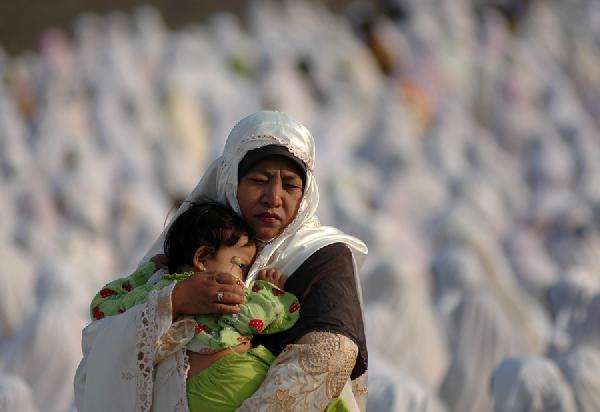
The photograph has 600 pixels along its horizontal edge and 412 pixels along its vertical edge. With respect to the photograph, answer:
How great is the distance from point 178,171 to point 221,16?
8087mm

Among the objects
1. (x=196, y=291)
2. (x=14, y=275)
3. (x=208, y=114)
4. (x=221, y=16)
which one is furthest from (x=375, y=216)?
(x=221, y=16)

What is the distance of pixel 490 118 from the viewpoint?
1636 centimetres

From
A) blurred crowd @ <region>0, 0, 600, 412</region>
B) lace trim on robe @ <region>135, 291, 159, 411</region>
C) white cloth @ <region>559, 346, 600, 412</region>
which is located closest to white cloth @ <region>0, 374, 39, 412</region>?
blurred crowd @ <region>0, 0, 600, 412</region>

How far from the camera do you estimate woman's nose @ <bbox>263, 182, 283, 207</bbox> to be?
2.79 metres

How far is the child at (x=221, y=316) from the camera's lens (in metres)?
2.59

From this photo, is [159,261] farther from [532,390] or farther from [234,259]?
[532,390]

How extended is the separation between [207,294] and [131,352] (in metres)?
0.21

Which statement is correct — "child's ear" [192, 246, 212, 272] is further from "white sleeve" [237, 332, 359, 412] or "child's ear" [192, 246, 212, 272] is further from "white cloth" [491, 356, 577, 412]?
"white cloth" [491, 356, 577, 412]

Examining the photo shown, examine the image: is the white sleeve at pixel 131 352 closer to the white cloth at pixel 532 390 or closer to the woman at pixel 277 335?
the woman at pixel 277 335

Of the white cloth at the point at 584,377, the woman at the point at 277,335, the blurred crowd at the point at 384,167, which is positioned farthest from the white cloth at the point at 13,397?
the white cloth at the point at 584,377

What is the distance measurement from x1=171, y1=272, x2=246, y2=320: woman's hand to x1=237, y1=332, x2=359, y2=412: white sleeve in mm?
144

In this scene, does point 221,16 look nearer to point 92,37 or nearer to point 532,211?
point 92,37

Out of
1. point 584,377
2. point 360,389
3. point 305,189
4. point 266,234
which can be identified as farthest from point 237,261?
point 584,377

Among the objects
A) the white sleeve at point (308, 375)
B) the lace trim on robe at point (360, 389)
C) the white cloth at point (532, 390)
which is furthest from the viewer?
the white cloth at point (532, 390)
